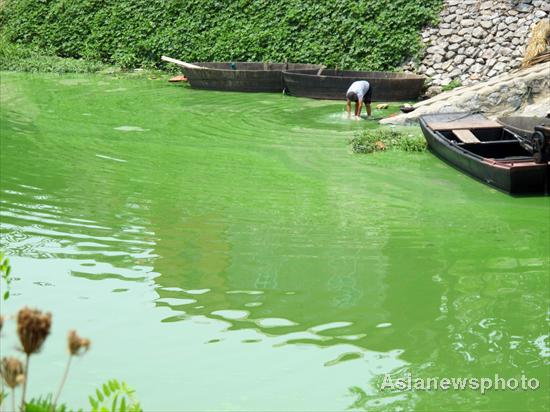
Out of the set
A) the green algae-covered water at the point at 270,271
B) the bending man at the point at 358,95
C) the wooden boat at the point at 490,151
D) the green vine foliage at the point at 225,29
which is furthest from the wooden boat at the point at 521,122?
the green vine foliage at the point at 225,29

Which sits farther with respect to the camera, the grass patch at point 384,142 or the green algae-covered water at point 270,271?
the grass patch at point 384,142

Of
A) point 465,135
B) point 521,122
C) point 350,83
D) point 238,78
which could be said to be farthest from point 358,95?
point 238,78

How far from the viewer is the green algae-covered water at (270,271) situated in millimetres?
6523

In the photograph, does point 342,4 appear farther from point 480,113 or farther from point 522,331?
point 522,331

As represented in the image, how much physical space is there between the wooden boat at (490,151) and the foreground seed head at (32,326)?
1000 centimetres

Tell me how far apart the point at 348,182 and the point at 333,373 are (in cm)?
629

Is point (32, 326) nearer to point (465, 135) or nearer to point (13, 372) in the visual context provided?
point (13, 372)

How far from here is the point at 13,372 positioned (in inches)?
94.8

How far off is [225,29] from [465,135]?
1188cm

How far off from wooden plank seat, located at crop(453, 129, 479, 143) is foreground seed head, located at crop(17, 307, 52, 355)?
1197 cm

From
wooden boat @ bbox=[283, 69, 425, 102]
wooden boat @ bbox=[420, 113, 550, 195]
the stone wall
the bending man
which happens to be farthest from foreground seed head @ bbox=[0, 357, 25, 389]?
the stone wall

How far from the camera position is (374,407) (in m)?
6.05

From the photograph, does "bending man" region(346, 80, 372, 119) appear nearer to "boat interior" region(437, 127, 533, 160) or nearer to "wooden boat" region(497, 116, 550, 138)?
"wooden boat" region(497, 116, 550, 138)

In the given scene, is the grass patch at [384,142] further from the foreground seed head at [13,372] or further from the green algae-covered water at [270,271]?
the foreground seed head at [13,372]
